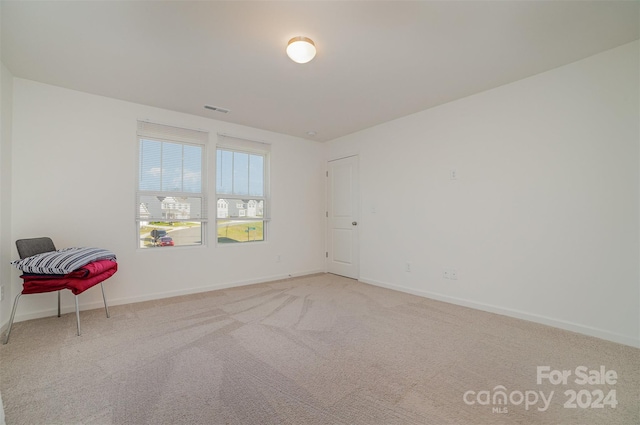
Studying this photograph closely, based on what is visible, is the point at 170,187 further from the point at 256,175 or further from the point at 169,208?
the point at 256,175

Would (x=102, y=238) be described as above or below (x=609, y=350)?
above

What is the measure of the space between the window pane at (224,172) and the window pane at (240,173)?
67 mm

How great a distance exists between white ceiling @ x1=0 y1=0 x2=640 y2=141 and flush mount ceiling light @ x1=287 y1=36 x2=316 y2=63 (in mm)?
58

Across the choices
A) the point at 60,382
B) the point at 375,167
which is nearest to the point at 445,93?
the point at 375,167

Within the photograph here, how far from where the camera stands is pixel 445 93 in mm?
3244

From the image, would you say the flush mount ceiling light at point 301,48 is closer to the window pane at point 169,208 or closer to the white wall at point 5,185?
the window pane at point 169,208

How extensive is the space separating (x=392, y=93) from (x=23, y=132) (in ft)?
13.0

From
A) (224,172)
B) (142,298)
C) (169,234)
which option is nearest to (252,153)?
(224,172)

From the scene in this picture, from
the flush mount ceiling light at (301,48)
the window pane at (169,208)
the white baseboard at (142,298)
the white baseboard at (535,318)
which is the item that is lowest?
the white baseboard at (142,298)

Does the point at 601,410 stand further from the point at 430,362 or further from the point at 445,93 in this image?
the point at 445,93

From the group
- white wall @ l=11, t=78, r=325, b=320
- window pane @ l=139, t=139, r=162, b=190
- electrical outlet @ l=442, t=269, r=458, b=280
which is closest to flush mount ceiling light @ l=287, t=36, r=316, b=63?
white wall @ l=11, t=78, r=325, b=320

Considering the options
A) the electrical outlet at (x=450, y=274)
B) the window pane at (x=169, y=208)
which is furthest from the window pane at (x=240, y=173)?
the electrical outlet at (x=450, y=274)

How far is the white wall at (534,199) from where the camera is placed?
2.39m

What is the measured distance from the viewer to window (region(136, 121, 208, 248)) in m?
3.60
